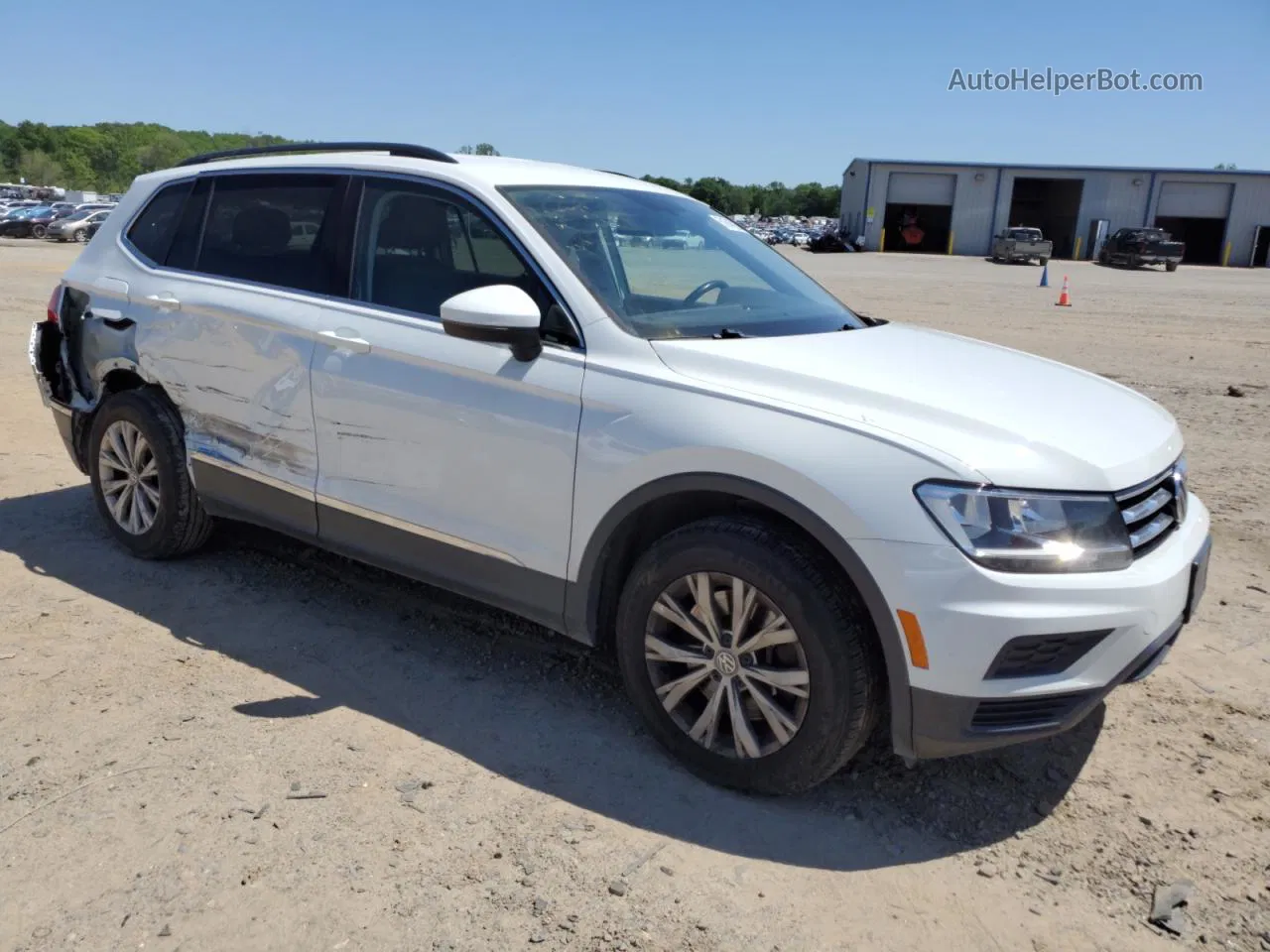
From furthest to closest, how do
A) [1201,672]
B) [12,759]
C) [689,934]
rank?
[1201,672] < [12,759] < [689,934]

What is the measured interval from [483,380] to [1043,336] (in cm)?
1423

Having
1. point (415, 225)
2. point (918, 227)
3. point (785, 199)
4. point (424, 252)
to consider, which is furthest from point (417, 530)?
point (785, 199)

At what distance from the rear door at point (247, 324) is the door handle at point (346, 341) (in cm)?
9

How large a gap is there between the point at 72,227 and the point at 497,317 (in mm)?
43539

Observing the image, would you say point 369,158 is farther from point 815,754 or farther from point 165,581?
point 815,754

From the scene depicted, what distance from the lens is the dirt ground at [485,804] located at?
2.68 m

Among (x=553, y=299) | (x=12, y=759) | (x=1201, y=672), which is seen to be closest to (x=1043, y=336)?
(x=1201, y=672)

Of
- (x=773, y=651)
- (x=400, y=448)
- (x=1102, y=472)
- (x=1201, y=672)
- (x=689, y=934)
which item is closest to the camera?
(x=689, y=934)

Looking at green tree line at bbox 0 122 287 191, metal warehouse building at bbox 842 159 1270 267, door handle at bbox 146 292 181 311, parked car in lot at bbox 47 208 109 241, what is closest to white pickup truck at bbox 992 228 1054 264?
metal warehouse building at bbox 842 159 1270 267

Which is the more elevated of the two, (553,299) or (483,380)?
(553,299)

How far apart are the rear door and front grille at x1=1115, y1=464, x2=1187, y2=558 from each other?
9.64ft

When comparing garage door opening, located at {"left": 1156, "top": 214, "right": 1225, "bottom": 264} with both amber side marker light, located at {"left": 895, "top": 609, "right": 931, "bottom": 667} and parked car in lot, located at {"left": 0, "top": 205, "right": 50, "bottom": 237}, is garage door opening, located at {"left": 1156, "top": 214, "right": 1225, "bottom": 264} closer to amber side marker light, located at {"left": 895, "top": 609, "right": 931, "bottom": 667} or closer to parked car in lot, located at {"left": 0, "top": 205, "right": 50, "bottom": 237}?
parked car in lot, located at {"left": 0, "top": 205, "right": 50, "bottom": 237}

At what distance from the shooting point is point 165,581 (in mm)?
4859

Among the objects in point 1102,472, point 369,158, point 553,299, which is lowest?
point 1102,472
